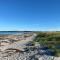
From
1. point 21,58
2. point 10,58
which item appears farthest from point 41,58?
point 10,58

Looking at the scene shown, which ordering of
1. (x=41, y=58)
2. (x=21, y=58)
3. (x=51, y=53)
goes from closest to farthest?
1. (x=41, y=58)
2. (x=21, y=58)
3. (x=51, y=53)

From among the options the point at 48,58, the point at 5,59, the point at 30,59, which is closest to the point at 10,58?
the point at 5,59

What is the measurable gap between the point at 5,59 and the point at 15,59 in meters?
1.25

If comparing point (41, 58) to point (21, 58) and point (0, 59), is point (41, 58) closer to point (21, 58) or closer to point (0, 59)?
point (21, 58)

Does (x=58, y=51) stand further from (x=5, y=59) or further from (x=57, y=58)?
(x=5, y=59)

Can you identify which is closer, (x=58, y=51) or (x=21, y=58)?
(x=21, y=58)

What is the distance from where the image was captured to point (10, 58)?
23234mm

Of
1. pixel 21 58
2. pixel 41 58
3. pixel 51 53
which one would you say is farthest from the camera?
pixel 51 53

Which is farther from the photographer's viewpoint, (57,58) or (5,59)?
(5,59)

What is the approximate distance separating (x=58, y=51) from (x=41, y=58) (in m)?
4.30

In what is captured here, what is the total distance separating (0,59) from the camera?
2291 centimetres

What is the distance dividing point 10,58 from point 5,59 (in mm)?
722

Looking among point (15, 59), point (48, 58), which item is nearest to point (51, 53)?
point (48, 58)

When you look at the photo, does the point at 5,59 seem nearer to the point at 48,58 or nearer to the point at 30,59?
the point at 30,59
